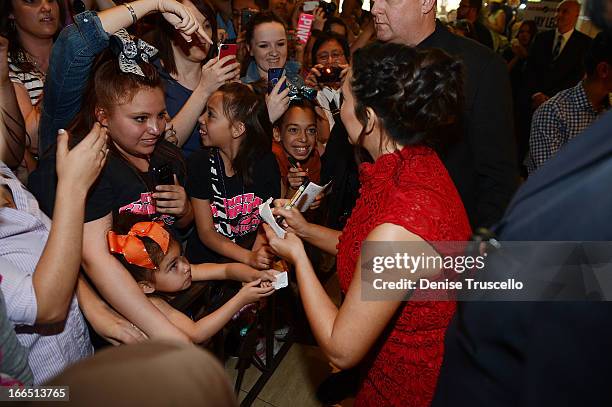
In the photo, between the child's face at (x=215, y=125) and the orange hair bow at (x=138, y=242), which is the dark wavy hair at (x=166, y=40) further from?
the orange hair bow at (x=138, y=242)

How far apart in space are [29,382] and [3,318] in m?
0.23

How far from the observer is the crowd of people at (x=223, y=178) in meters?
1.21

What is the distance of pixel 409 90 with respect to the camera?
4.65 feet

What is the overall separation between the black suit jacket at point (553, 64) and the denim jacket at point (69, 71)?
16.4ft

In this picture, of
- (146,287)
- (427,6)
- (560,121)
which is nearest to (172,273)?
(146,287)

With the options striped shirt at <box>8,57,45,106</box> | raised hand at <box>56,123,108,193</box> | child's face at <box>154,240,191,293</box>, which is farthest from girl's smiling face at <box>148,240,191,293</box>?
striped shirt at <box>8,57,45,106</box>

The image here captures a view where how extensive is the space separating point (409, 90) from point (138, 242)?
1.03 metres

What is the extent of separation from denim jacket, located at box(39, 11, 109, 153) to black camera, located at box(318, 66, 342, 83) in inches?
72.3

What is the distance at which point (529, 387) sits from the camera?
686 millimetres

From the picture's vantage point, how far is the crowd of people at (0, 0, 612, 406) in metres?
1.21

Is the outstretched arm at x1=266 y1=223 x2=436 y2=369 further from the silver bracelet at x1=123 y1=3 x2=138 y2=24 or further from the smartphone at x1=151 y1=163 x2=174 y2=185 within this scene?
the silver bracelet at x1=123 y1=3 x2=138 y2=24

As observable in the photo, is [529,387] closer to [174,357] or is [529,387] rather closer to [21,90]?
[174,357]

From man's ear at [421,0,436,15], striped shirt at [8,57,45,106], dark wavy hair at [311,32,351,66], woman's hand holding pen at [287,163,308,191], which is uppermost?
man's ear at [421,0,436,15]

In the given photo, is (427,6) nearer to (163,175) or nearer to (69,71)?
(163,175)
